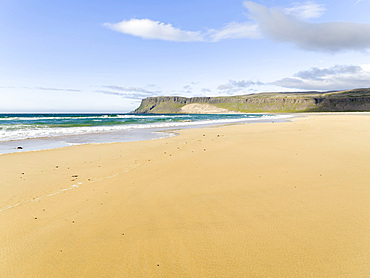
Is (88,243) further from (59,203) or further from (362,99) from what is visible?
(362,99)

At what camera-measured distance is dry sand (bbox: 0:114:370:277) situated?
115 inches

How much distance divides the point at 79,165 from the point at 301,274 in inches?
345

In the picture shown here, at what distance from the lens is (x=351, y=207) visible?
14.4 ft

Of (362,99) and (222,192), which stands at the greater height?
(362,99)

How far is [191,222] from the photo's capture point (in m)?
4.07

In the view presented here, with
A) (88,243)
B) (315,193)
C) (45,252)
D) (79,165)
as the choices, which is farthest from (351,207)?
(79,165)

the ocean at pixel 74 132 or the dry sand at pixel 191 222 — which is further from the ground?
the ocean at pixel 74 132

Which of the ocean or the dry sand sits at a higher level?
the ocean

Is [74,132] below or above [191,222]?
above

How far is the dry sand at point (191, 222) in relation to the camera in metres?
2.93

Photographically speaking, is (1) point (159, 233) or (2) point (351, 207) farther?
(2) point (351, 207)

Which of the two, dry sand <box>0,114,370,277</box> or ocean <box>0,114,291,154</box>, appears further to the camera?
ocean <box>0,114,291,154</box>

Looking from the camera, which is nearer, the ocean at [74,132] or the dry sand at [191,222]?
the dry sand at [191,222]

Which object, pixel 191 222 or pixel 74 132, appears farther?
pixel 74 132
